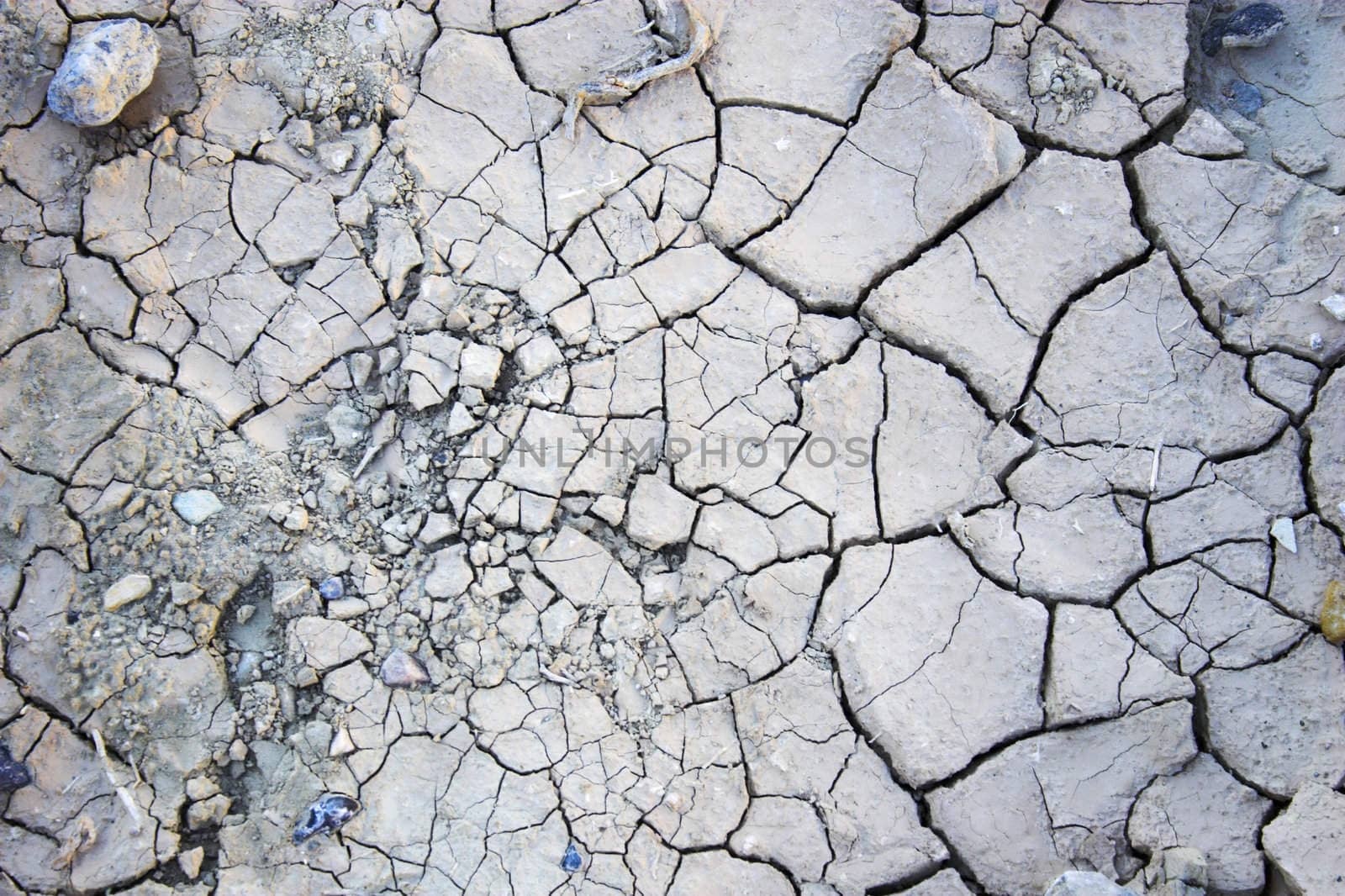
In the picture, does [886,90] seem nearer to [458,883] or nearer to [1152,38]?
[1152,38]

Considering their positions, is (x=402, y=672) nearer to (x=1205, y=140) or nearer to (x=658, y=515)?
(x=658, y=515)

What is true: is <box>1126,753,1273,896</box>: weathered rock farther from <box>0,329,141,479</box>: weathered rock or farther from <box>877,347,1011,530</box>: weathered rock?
<box>0,329,141,479</box>: weathered rock

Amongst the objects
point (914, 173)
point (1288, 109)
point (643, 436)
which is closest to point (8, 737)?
point (643, 436)

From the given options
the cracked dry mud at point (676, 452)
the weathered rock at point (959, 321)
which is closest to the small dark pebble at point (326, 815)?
the cracked dry mud at point (676, 452)

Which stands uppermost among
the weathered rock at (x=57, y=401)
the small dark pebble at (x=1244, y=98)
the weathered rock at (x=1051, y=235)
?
the small dark pebble at (x=1244, y=98)

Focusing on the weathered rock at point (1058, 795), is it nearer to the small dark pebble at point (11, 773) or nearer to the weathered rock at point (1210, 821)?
the weathered rock at point (1210, 821)

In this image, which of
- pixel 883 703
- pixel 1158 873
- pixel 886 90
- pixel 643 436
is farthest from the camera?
pixel 886 90
